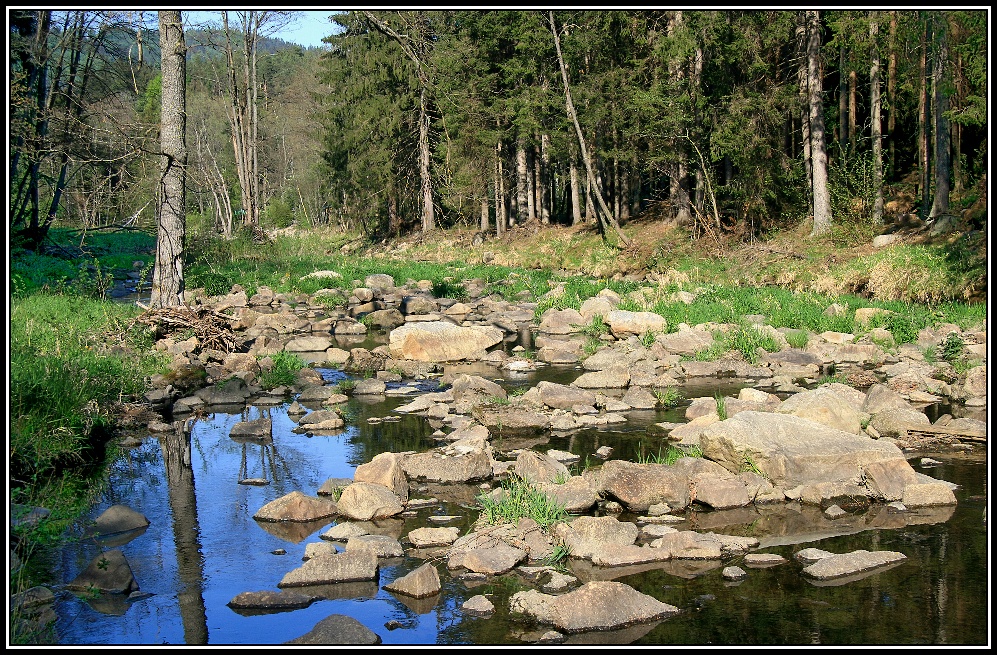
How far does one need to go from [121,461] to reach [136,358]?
10.9 feet

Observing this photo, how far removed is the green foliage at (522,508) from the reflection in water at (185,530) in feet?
7.60

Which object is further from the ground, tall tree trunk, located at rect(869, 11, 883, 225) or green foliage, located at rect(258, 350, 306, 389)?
tall tree trunk, located at rect(869, 11, 883, 225)

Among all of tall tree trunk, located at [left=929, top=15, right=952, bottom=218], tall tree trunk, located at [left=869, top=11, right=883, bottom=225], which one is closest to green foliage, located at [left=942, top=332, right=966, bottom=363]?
tall tree trunk, located at [left=929, top=15, right=952, bottom=218]

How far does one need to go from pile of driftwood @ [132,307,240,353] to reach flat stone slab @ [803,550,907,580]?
425 inches

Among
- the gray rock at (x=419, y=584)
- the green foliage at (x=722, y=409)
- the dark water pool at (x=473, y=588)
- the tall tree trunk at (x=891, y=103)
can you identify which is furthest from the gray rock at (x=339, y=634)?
the tall tree trunk at (x=891, y=103)

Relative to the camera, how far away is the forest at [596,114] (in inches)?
624

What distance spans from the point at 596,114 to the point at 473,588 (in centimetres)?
2427

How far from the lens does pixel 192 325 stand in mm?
14141

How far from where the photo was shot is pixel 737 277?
862 inches

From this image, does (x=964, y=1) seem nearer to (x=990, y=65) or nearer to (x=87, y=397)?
(x=990, y=65)

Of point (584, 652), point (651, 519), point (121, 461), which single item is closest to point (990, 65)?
point (651, 519)

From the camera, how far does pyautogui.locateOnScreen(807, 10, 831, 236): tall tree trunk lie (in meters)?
23.0

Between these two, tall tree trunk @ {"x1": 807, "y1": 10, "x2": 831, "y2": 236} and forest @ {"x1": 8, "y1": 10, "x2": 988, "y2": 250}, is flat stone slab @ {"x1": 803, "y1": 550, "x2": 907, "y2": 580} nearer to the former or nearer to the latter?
forest @ {"x1": 8, "y1": 10, "x2": 988, "y2": 250}

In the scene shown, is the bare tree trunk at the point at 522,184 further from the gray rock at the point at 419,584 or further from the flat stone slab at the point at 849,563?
the gray rock at the point at 419,584
